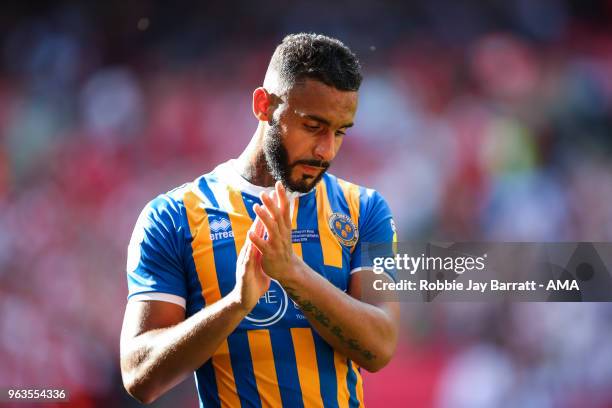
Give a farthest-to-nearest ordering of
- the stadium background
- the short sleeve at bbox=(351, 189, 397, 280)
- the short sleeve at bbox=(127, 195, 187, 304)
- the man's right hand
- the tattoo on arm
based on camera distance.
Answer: the stadium background
the short sleeve at bbox=(351, 189, 397, 280)
the short sleeve at bbox=(127, 195, 187, 304)
the tattoo on arm
the man's right hand

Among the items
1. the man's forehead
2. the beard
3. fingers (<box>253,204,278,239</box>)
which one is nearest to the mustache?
the beard

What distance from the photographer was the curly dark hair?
7.79 ft

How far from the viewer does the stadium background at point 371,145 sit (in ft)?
17.7

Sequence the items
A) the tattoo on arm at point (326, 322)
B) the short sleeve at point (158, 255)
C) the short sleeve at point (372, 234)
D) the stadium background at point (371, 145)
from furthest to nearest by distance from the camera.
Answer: the stadium background at point (371, 145) → the short sleeve at point (372, 234) → the short sleeve at point (158, 255) → the tattoo on arm at point (326, 322)

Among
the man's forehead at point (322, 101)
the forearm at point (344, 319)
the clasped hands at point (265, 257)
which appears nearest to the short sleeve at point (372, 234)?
the forearm at point (344, 319)

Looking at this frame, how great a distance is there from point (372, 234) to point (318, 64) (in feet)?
1.86

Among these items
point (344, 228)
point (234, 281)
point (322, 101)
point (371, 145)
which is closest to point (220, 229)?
point (234, 281)

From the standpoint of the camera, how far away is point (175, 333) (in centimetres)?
214

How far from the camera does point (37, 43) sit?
5738 mm

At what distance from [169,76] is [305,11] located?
3.61ft

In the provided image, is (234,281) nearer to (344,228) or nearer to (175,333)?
(175,333)

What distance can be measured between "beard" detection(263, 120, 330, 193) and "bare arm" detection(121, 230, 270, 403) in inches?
15.9

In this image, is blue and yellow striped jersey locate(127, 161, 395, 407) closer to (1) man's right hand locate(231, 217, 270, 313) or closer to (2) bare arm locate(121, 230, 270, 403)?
(2) bare arm locate(121, 230, 270, 403)

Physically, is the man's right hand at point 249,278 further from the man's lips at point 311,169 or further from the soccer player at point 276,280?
the man's lips at point 311,169
